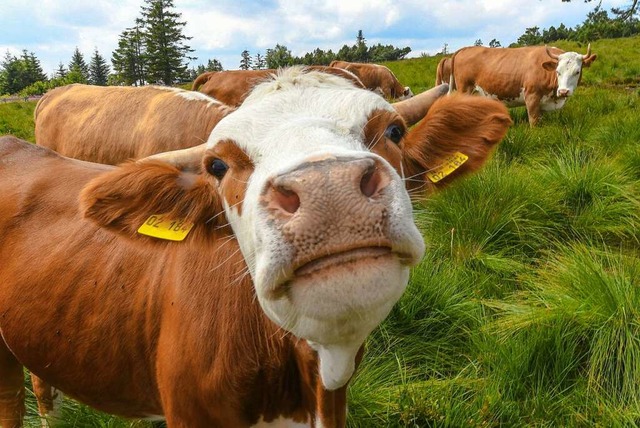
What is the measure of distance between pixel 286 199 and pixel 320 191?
11cm

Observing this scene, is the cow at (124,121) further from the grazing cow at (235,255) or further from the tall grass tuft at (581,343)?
the tall grass tuft at (581,343)

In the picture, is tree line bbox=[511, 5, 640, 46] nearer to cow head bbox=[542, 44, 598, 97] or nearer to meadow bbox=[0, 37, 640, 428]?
cow head bbox=[542, 44, 598, 97]

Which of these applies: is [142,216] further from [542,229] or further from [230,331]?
[542,229]

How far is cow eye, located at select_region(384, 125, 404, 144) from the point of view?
5.63ft

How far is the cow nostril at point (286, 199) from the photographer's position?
115 cm

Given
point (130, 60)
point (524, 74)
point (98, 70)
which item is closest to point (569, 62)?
point (524, 74)

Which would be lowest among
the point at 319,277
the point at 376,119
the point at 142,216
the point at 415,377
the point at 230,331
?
the point at 415,377

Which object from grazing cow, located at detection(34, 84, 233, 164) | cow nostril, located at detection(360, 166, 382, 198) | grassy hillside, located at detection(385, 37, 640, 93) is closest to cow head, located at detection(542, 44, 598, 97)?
grassy hillside, located at detection(385, 37, 640, 93)

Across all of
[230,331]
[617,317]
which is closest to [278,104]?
[230,331]

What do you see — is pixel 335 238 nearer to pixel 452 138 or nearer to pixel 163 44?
pixel 452 138

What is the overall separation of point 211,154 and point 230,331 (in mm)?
733

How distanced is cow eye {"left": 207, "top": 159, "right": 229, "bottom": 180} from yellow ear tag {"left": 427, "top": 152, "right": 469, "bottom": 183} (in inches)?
39.1

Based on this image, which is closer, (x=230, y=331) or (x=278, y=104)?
(x=278, y=104)

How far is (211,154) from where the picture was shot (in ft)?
5.51
